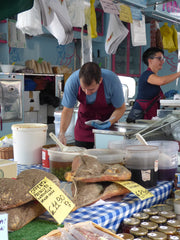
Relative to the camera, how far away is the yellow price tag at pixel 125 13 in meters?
2.93

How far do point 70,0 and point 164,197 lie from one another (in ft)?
6.58

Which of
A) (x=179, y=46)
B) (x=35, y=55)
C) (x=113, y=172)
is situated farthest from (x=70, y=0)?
(x=35, y=55)

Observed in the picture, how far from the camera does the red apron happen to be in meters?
2.75

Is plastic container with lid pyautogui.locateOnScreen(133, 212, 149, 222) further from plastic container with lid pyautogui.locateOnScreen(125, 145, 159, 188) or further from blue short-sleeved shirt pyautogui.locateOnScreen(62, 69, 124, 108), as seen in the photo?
blue short-sleeved shirt pyautogui.locateOnScreen(62, 69, 124, 108)

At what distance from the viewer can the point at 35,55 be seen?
306 inches

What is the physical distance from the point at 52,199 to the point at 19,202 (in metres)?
0.12

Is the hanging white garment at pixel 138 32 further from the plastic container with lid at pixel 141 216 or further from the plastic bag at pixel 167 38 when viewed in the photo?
the plastic container with lid at pixel 141 216

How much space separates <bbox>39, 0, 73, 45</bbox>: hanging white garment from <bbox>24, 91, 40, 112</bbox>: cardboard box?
4136mm

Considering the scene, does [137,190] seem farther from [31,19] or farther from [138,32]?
[138,32]

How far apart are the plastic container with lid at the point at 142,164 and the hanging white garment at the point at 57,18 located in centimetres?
161

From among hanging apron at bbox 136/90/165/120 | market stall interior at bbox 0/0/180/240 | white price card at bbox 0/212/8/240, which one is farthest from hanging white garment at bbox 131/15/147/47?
white price card at bbox 0/212/8/240

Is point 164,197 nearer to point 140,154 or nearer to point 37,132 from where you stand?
point 140,154

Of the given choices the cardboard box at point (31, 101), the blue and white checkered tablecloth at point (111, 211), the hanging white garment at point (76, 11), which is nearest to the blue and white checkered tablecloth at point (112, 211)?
the blue and white checkered tablecloth at point (111, 211)

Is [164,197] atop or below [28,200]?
below
